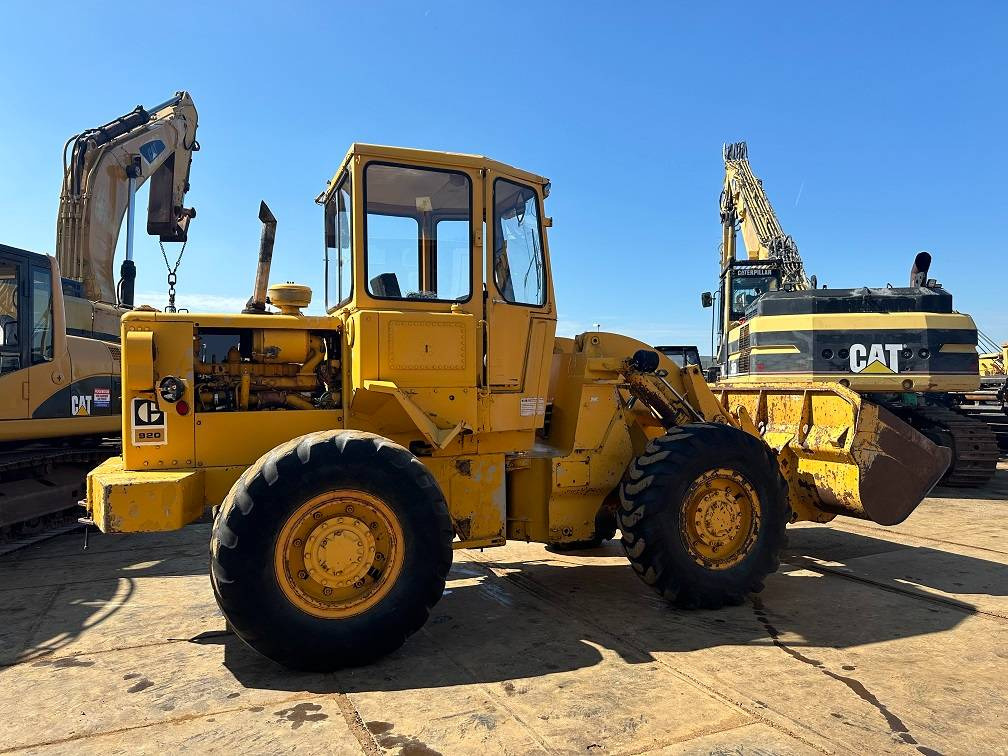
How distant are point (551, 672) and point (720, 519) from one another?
1.82 metres

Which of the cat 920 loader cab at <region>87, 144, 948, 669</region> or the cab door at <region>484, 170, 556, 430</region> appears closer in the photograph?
the cat 920 loader cab at <region>87, 144, 948, 669</region>

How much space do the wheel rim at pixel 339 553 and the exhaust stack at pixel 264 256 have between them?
1.99 m

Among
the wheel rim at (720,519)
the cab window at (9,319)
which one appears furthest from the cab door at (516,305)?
the cab window at (9,319)

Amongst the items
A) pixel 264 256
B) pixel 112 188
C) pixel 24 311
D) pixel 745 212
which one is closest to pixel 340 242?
pixel 264 256

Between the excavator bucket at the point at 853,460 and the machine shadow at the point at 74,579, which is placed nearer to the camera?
the machine shadow at the point at 74,579

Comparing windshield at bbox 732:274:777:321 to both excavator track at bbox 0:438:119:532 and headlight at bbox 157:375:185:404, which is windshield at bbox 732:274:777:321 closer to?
excavator track at bbox 0:438:119:532

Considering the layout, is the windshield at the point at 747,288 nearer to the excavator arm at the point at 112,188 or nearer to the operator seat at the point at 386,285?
the excavator arm at the point at 112,188

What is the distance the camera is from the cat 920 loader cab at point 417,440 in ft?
12.7

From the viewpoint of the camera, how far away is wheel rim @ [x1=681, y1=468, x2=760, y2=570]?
4996 millimetres

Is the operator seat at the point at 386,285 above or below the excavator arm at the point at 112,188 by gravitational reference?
below

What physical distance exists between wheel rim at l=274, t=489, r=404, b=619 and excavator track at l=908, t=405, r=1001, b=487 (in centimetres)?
913

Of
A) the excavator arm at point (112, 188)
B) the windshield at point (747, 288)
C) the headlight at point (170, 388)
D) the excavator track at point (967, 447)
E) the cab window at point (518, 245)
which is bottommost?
the excavator track at point (967, 447)

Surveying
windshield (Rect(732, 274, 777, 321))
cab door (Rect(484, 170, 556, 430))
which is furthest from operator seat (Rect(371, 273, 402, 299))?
windshield (Rect(732, 274, 777, 321))

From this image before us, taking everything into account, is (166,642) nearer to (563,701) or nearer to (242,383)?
(242,383)
